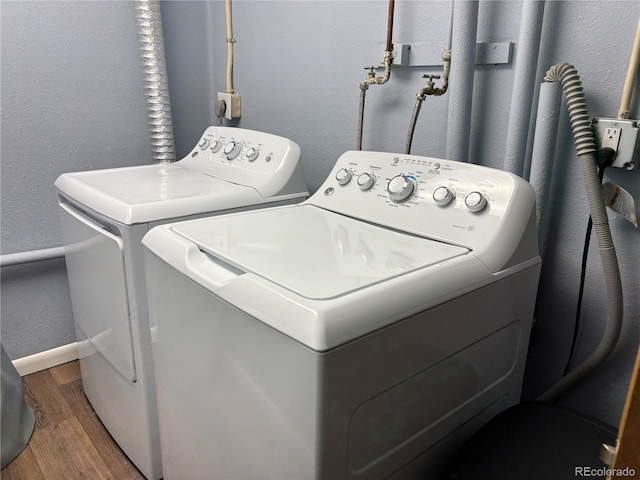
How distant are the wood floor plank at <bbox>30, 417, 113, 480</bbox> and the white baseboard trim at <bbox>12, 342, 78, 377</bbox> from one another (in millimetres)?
376

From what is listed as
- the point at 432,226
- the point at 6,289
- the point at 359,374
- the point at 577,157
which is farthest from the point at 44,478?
the point at 577,157

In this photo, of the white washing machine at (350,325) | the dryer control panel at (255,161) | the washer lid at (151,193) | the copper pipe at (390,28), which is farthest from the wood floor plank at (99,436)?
the copper pipe at (390,28)

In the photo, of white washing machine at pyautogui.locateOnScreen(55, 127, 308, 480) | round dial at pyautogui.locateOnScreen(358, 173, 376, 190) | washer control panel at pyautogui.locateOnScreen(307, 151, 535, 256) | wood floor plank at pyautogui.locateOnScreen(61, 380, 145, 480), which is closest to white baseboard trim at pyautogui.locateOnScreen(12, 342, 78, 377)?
wood floor plank at pyautogui.locateOnScreen(61, 380, 145, 480)

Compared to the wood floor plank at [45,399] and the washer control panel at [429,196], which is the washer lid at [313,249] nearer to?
the washer control panel at [429,196]

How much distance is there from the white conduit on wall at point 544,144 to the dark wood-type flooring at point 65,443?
1.37 metres

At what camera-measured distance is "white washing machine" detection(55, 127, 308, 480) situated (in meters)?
1.22

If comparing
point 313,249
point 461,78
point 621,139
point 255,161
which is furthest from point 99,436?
point 621,139

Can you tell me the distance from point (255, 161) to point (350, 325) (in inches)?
38.2

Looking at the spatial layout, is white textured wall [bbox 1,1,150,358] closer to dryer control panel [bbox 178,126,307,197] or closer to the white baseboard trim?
Result: the white baseboard trim

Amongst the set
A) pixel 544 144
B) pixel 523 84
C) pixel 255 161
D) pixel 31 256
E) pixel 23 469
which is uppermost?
pixel 523 84

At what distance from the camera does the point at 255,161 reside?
153cm

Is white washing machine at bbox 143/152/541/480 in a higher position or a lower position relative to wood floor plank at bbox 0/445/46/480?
higher

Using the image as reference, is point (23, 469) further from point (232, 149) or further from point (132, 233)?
point (232, 149)

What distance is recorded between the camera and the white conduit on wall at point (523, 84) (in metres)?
1.04
